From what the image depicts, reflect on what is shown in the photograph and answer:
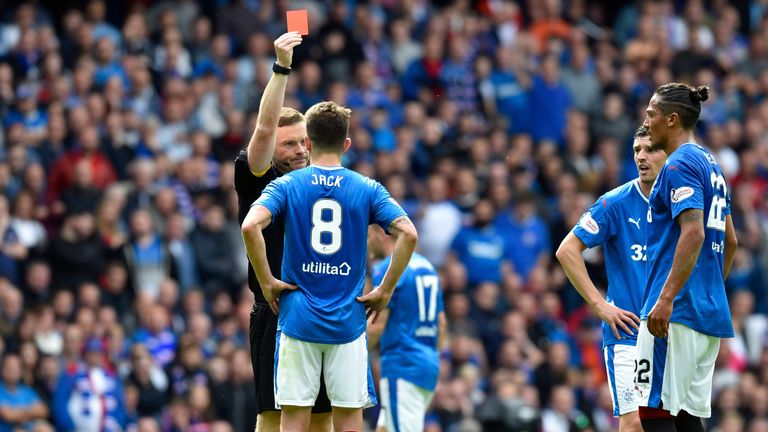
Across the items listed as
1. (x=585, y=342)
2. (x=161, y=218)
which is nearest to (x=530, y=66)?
(x=585, y=342)

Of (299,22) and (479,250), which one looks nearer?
(299,22)

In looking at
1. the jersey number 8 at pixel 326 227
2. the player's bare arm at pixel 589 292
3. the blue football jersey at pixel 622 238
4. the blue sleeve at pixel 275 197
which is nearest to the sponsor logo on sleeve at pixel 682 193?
the player's bare arm at pixel 589 292

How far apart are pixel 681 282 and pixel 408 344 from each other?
4.39 metres

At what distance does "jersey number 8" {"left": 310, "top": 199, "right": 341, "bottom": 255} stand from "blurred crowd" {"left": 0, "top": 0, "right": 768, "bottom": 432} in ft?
24.2

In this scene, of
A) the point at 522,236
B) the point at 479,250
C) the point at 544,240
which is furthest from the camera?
the point at 544,240

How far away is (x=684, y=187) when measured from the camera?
345 inches

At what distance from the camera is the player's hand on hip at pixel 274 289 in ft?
29.6

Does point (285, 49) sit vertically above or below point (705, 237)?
above

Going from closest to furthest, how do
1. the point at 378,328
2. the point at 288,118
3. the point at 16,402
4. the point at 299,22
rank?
the point at 299,22 → the point at 288,118 → the point at 378,328 → the point at 16,402

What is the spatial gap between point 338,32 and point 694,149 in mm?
12806

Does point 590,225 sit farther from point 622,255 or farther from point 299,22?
point 299,22

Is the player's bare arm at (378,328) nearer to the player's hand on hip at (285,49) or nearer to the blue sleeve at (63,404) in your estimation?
the player's hand on hip at (285,49)

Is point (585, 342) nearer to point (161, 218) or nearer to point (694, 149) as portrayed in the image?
point (161, 218)

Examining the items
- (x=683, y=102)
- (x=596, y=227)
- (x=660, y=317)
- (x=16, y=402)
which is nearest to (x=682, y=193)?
(x=683, y=102)
